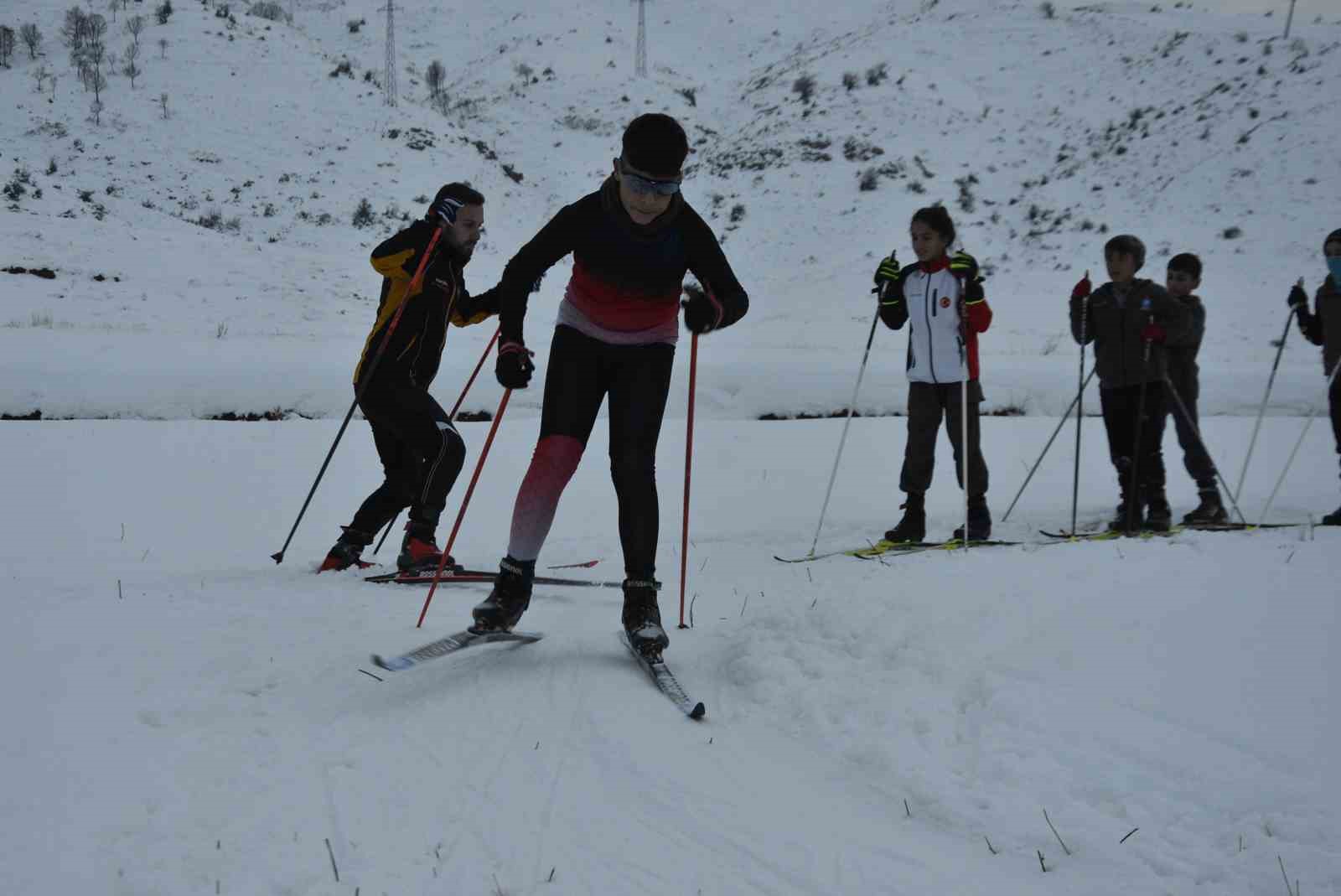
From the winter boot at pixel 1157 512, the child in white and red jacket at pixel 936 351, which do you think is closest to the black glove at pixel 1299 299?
the winter boot at pixel 1157 512

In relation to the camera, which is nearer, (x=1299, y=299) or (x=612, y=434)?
(x=612, y=434)

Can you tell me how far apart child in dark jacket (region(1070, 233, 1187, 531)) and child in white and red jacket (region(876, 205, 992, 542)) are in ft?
3.82

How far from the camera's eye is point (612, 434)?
3758 mm

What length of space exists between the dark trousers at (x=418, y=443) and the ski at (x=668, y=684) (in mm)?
2085

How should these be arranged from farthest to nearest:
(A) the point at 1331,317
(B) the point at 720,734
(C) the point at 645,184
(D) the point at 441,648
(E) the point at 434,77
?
(E) the point at 434,77 < (A) the point at 1331,317 < (C) the point at 645,184 < (D) the point at 441,648 < (B) the point at 720,734

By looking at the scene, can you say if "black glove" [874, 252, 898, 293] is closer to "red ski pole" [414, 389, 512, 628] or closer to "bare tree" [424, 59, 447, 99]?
"red ski pole" [414, 389, 512, 628]

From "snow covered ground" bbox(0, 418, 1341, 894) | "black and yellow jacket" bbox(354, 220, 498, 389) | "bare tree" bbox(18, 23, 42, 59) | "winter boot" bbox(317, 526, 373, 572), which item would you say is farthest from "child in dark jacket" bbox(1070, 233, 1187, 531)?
"bare tree" bbox(18, 23, 42, 59)

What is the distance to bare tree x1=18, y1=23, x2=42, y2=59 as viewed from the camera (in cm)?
2589

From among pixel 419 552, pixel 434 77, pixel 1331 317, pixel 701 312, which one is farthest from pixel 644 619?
pixel 434 77

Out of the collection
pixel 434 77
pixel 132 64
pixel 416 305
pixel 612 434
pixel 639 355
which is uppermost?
pixel 434 77

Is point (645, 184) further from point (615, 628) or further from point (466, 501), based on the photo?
point (615, 628)

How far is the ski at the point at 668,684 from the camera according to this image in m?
3.00

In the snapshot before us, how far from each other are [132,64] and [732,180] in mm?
17275

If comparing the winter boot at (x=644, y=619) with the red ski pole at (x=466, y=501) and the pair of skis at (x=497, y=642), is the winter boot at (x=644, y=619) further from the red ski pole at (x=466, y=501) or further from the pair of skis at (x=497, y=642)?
the red ski pole at (x=466, y=501)
